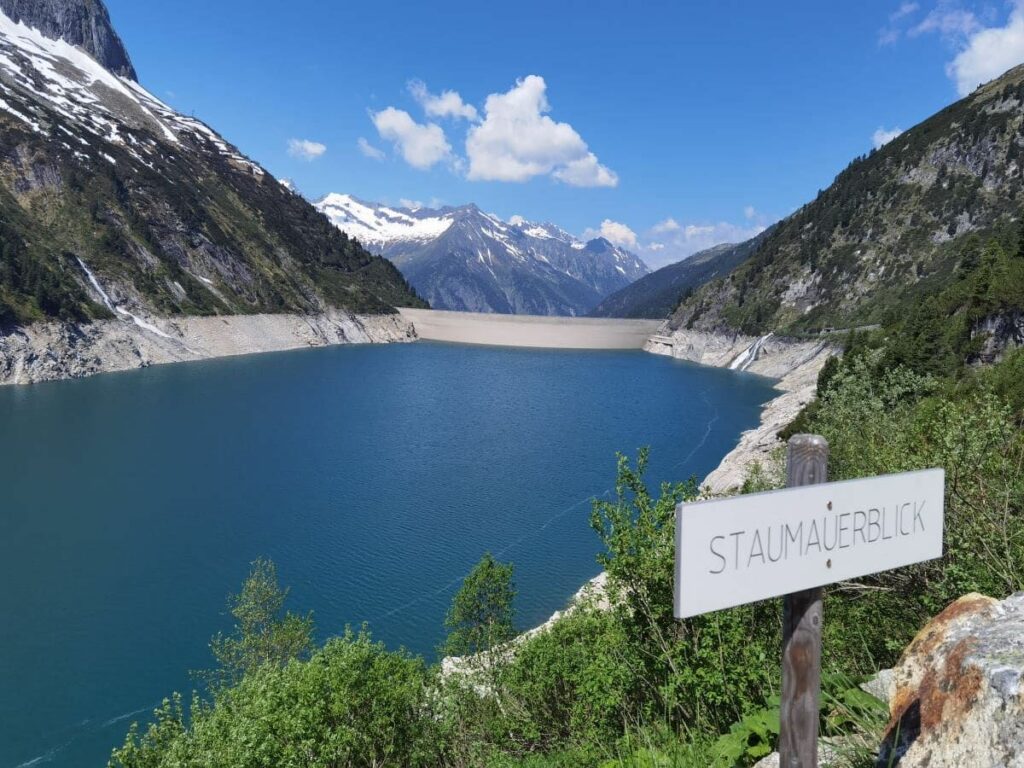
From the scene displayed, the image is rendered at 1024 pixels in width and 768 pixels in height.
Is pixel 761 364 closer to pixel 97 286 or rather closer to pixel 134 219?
pixel 97 286

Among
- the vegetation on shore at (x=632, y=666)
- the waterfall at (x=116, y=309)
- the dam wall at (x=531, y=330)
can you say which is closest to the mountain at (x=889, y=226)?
the dam wall at (x=531, y=330)

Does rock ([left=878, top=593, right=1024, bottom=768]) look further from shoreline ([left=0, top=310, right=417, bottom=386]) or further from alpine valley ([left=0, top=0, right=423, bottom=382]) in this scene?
alpine valley ([left=0, top=0, right=423, bottom=382])

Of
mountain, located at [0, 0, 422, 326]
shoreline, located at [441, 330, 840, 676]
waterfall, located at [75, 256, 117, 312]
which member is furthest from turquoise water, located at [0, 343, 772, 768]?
mountain, located at [0, 0, 422, 326]

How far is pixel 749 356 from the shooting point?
113250 millimetres

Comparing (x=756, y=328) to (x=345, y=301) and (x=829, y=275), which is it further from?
(x=345, y=301)

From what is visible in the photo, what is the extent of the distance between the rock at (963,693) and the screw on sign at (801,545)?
1.13 meters

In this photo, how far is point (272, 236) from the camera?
152 meters

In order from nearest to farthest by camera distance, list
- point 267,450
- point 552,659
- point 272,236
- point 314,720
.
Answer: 1. point 314,720
2. point 552,659
3. point 267,450
4. point 272,236

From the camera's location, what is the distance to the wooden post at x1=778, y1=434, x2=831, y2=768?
118 inches

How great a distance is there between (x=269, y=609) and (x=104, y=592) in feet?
28.7

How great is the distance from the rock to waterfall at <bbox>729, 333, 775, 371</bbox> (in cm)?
11209

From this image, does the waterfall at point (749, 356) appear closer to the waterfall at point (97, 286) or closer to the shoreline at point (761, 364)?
the shoreline at point (761, 364)

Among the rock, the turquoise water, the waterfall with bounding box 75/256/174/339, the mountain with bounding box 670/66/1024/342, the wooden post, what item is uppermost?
the mountain with bounding box 670/66/1024/342

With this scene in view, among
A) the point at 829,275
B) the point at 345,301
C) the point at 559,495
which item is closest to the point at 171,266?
the point at 345,301
